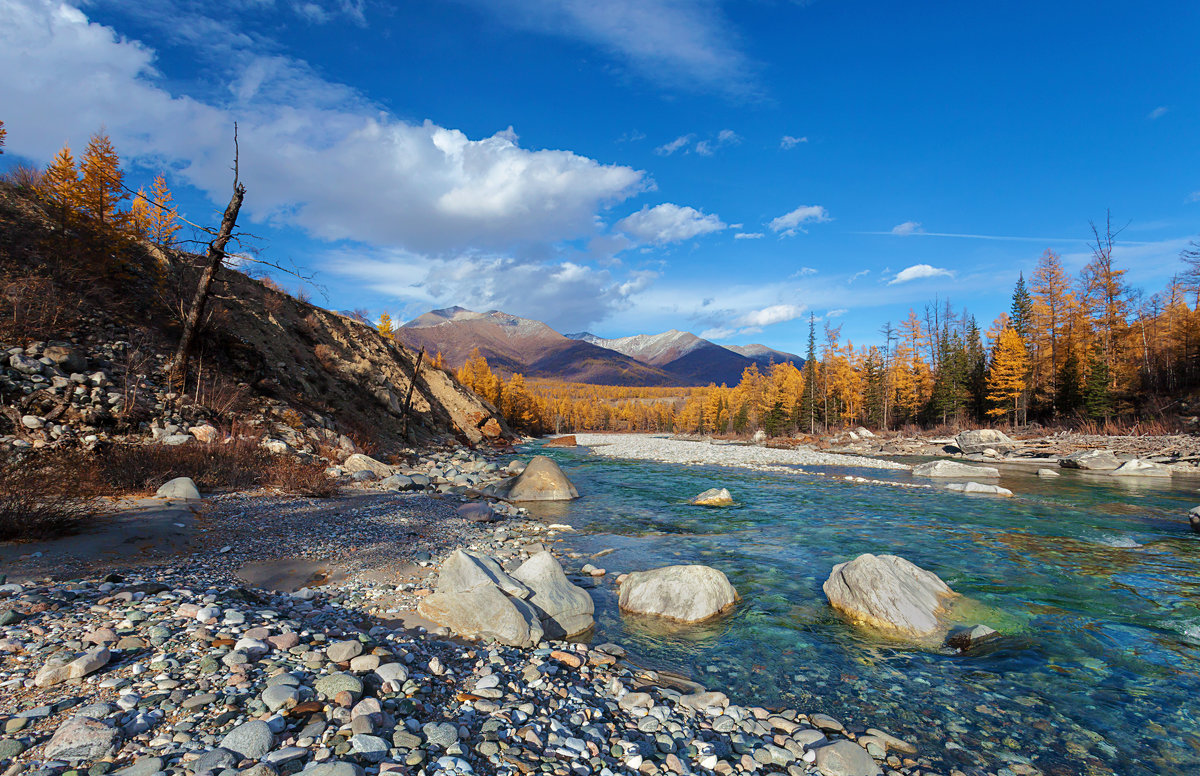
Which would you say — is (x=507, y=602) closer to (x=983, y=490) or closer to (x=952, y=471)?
(x=983, y=490)

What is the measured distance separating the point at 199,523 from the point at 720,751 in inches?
349

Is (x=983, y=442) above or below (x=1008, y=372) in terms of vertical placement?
below

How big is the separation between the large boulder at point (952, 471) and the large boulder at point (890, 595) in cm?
1973

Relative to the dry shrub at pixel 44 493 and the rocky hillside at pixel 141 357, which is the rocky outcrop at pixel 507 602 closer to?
the dry shrub at pixel 44 493

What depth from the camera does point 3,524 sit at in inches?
227

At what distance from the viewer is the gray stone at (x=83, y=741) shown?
8.06 ft

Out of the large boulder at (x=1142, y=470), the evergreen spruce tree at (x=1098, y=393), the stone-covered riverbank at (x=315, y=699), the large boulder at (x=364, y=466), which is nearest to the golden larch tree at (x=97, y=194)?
the large boulder at (x=364, y=466)

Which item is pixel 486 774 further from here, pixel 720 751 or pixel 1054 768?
pixel 1054 768

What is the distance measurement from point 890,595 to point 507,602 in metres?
5.55

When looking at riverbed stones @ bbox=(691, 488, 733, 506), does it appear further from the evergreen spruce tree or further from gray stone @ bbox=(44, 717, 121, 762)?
the evergreen spruce tree

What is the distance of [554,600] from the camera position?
6.57 metres

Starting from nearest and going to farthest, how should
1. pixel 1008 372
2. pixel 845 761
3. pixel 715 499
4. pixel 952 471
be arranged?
pixel 845 761, pixel 715 499, pixel 952 471, pixel 1008 372

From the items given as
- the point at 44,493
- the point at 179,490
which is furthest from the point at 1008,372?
the point at 44,493

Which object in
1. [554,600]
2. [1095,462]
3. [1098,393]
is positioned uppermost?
[1098,393]
